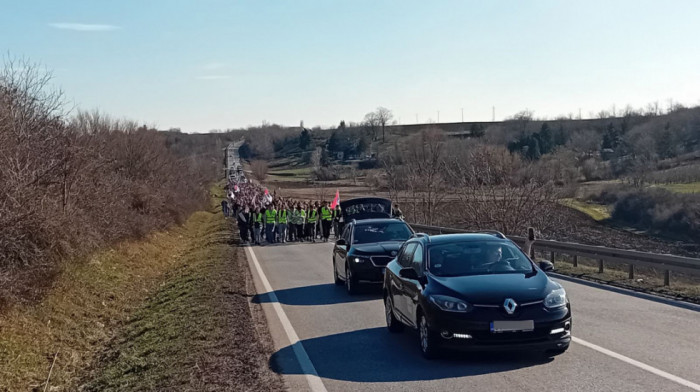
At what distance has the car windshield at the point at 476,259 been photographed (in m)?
9.25

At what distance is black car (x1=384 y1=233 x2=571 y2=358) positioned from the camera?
26.1 feet

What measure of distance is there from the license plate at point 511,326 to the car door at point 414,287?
1.23 meters

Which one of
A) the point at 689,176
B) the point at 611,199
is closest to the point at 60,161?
the point at 611,199

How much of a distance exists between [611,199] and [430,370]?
184 ft

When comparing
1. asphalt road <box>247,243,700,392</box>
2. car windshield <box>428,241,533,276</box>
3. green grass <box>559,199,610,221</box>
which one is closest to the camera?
asphalt road <box>247,243,700,392</box>

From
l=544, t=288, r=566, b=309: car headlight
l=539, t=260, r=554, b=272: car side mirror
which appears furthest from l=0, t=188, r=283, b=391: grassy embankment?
l=539, t=260, r=554, b=272: car side mirror

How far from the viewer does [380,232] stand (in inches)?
621

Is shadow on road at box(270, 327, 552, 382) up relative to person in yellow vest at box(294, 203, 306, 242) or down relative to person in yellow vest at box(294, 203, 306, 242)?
up

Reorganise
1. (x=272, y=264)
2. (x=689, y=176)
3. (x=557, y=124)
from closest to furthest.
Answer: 1. (x=272, y=264)
2. (x=689, y=176)
3. (x=557, y=124)

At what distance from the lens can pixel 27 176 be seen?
1444cm

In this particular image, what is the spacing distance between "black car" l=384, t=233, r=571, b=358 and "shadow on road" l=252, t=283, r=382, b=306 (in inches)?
172

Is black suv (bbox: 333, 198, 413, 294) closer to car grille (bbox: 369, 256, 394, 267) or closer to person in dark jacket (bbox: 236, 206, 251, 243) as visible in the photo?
car grille (bbox: 369, 256, 394, 267)

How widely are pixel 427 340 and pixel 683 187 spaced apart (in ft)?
198

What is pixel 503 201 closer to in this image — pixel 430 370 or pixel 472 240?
pixel 472 240
